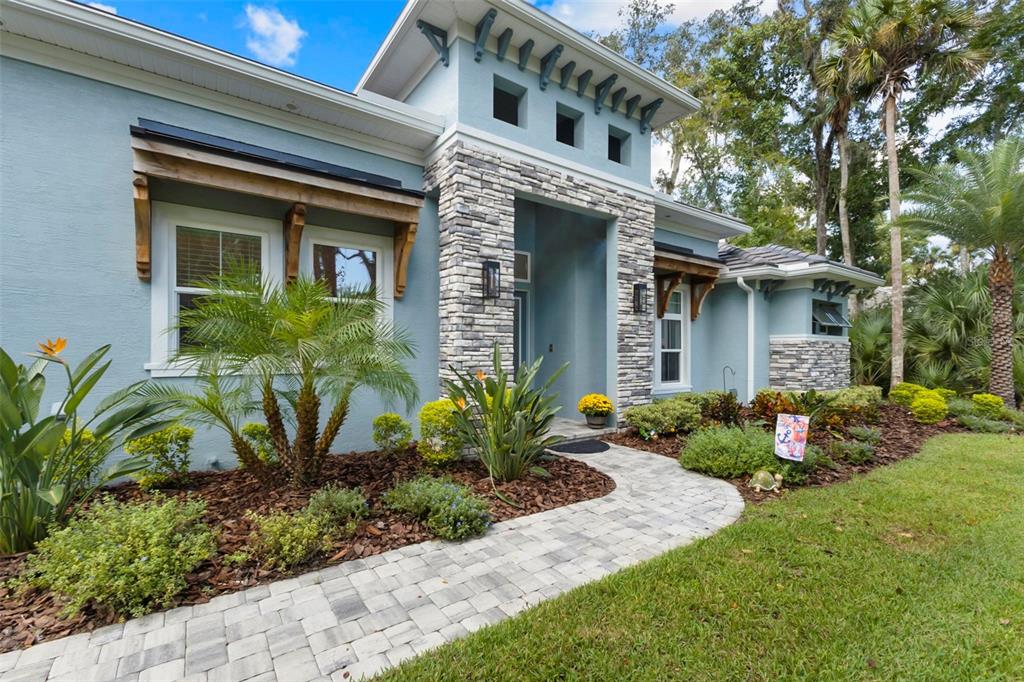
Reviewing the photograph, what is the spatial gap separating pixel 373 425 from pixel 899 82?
14786mm

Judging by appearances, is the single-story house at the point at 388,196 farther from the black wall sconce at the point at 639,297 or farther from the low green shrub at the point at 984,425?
the low green shrub at the point at 984,425

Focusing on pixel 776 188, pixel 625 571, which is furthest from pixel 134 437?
pixel 776 188

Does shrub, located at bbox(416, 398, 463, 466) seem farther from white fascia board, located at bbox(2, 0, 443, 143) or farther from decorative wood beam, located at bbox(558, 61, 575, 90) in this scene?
decorative wood beam, located at bbox(558, 61, 575, 90)

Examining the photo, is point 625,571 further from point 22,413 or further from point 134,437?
point 22,413

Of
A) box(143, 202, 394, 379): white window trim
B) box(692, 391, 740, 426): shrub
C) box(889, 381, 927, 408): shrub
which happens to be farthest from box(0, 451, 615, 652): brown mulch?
box(889, 381, 927, 408): shrub

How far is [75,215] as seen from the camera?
4.40 m

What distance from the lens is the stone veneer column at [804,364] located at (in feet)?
33.1

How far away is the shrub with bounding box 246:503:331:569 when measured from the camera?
3.01m

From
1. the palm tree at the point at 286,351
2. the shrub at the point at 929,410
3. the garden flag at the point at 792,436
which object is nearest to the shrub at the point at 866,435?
the garden flag at the point at 792,436

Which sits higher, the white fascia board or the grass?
the white fascia board

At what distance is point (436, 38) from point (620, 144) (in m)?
4.07

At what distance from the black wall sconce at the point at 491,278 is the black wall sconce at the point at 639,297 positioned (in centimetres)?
296

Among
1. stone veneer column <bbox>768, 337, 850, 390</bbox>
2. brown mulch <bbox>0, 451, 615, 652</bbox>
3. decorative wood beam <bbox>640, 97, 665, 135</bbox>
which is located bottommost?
brown mulch <bbox>0, 451, 615, 652</bbox>

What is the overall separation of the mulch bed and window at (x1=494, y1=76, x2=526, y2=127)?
5.82 metres
